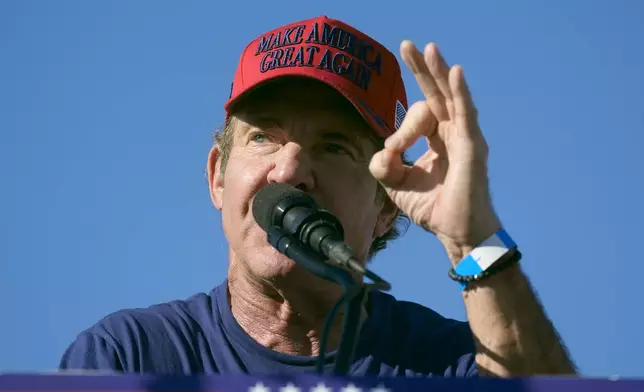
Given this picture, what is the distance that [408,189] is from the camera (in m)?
3.69

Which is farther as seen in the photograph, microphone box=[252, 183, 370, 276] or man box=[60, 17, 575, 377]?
man box=[60, 17, 575, 377]

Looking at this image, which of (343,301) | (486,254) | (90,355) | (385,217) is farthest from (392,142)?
(90,355)

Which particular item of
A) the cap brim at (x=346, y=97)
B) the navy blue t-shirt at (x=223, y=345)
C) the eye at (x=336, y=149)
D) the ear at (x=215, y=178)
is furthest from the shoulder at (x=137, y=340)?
the cap brim at (x=346, y=97)

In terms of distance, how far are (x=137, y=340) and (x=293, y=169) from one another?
0.85 m

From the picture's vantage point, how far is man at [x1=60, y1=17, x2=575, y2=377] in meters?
3.49

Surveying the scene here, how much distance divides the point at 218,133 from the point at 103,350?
58.8 inches

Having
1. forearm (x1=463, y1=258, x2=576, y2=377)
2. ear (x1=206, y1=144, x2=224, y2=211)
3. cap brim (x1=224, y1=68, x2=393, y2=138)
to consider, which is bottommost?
forearm (x1=463, y1=258, x2=576, y2=377)

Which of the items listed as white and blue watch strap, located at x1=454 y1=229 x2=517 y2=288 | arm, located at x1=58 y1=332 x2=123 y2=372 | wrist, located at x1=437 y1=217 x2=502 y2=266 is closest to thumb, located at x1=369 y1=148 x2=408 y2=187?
wrist, located at x1=437 y1=217 x2=502 y2=266

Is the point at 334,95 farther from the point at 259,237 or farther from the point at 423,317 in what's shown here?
the point at 423,317

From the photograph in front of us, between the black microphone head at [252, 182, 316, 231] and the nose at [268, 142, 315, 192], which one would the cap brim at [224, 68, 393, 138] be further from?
the black microphone head at [252, 182, 316, 231]

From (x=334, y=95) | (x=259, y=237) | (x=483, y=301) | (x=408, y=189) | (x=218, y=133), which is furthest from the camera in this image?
(x=218, y=133)

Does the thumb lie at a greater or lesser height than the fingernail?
lesser

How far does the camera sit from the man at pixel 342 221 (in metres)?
3.49

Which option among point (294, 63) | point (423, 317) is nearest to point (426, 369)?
point (423, 317)
